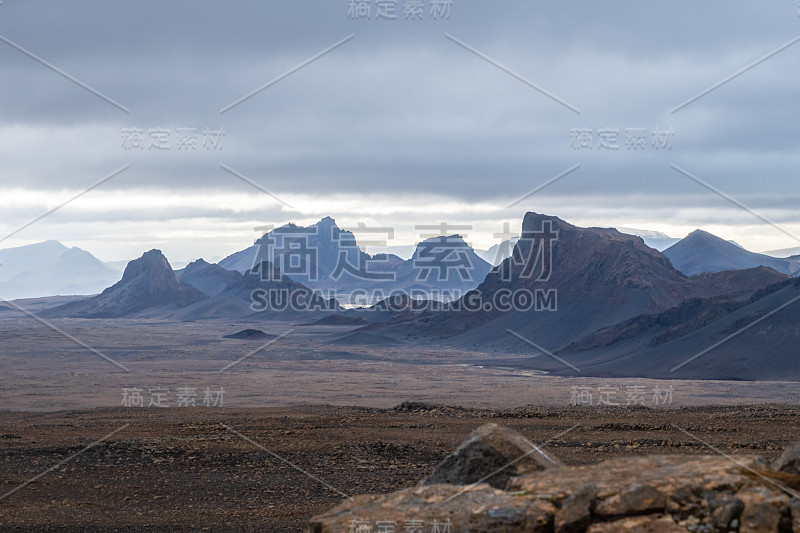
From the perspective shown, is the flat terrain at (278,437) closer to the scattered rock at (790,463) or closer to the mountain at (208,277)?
the scattered rock at (790,463)

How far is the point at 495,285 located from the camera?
82562mm

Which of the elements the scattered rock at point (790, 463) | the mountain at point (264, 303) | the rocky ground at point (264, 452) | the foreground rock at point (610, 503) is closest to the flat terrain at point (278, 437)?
the rocky ground at point (264, 452)

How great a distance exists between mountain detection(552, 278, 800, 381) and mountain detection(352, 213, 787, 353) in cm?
673

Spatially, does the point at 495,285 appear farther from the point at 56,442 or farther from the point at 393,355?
the point at 56,442

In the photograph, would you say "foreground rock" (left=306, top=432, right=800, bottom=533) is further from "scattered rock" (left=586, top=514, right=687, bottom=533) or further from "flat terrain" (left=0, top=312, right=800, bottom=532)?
"flat terrain" (left=0, top=312, right=800, bottom=532)

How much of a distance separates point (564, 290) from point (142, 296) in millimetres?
98766

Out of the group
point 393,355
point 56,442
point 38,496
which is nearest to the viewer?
point 38,496

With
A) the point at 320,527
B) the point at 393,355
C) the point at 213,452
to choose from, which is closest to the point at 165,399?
the point at 213,452

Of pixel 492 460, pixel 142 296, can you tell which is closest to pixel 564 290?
pixel 492 460

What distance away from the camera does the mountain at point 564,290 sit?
211 ft

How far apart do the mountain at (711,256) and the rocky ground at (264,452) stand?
12596 centimetres

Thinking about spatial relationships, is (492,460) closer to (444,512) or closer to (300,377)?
(444,512)

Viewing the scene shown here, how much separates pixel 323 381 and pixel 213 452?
88.8 feet

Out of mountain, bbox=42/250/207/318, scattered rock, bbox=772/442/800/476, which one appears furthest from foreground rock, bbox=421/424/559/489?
mountain, bbox=42/250/207/318
